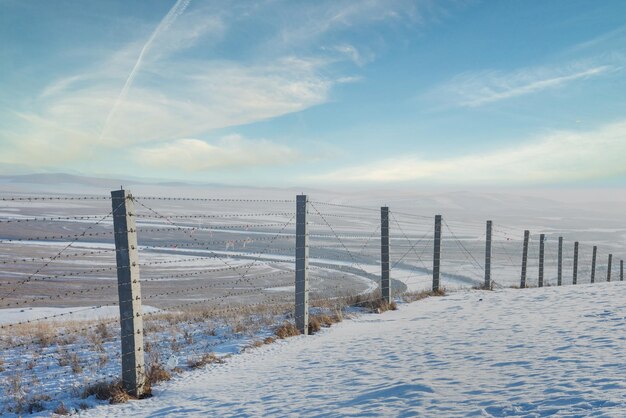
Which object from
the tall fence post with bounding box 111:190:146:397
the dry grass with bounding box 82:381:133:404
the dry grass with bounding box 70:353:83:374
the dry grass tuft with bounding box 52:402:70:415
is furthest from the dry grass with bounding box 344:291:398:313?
the dry grass tuft with bounding box 52:402:70:415

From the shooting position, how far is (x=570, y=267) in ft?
139

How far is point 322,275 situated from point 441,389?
28.8 meters

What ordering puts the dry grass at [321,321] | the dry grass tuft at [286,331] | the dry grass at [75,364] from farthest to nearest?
the dry grass at [321,321] → the dry grass tuft at [286,331] → the dry grass at [75,364]

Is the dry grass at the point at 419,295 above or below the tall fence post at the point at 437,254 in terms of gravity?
below

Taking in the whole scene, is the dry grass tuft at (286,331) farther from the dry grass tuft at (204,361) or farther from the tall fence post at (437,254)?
the tall fence post at (437,254)

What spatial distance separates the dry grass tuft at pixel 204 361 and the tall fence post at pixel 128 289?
1079 mm

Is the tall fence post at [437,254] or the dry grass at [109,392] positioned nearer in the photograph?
the dry grass at [109,392]

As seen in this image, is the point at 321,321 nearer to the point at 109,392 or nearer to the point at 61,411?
the point at 109,392

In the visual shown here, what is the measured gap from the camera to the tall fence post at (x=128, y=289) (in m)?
5.34

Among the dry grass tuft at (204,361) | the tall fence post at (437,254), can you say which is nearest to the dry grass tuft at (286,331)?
the dry grass tuft at (204,361)

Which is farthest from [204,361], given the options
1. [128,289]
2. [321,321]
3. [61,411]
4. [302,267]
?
[321,321]

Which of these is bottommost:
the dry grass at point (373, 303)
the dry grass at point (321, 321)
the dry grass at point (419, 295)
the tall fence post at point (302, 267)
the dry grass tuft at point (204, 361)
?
the dry grass at point (419, 295)

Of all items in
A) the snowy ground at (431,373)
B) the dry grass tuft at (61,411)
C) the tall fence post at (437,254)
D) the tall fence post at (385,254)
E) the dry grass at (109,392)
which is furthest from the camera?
the tall fence post at (437,254)

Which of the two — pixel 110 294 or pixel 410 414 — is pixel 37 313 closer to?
pixel 110 294
